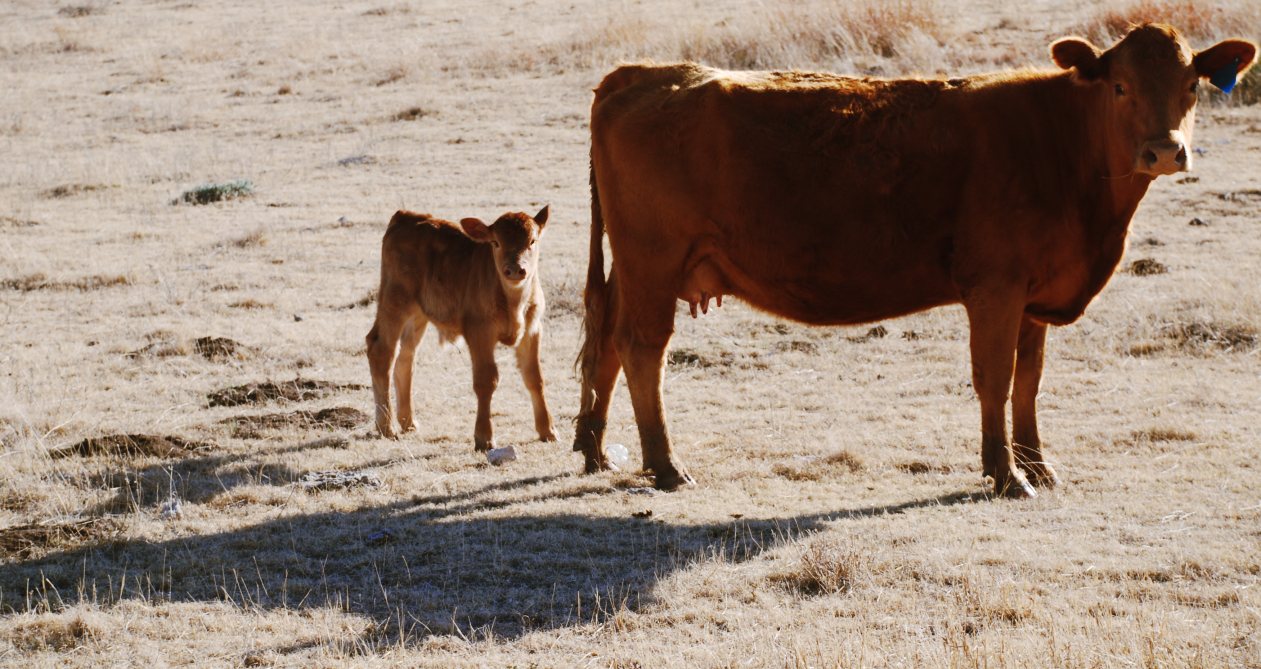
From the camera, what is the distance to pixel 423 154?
1777 cm

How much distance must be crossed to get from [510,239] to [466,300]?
0.66m

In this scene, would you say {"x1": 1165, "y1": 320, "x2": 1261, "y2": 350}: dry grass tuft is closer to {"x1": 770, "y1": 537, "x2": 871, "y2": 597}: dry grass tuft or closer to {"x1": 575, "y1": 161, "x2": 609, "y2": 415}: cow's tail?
{"x1": 575, "y1": 161, "x2": 609, "y2": 415}: cow's tail

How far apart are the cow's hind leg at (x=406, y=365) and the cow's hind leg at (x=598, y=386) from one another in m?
1.64

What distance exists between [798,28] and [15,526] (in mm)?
17551

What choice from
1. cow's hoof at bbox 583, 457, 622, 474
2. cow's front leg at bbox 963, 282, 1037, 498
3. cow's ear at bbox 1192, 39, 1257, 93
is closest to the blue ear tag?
cow's ear at bbox 1192, 39, 1257, 93

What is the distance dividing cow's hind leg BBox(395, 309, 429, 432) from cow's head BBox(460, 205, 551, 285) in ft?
3.31

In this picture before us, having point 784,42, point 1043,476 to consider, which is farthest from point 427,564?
Answer: point 784,42

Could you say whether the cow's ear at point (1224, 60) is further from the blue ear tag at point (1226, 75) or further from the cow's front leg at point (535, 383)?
the cow's front leg at point (535, 383)

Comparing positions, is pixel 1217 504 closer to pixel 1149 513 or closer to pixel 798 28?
pixel 1149 513

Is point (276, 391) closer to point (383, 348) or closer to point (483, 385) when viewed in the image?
point (383, 348)

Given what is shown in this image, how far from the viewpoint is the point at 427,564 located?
553 cm

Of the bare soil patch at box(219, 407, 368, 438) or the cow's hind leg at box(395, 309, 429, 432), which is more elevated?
the cow's hind leg at box(395, 309, 429, 432)

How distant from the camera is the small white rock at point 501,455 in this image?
7.38 metres

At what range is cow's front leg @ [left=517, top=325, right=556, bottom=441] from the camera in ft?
26.3
